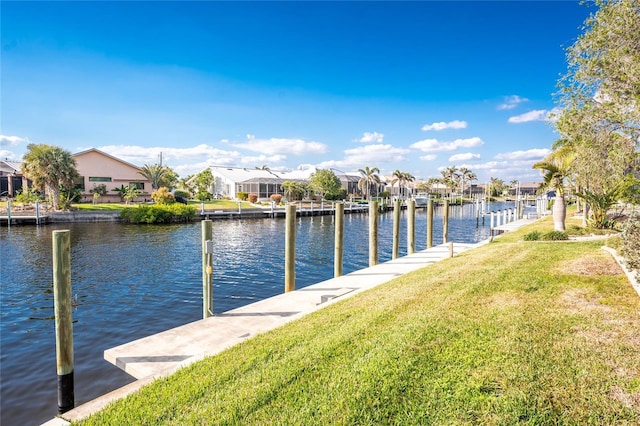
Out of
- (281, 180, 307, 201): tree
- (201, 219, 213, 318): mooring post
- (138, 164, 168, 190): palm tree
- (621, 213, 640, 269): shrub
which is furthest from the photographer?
(281, 180, 307, 201): tree

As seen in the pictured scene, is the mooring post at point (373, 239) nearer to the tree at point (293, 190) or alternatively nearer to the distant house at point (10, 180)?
the tree at point (293, 190)

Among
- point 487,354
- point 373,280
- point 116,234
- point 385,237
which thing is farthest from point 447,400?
point 116,234

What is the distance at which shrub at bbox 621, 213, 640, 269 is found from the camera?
7.00m

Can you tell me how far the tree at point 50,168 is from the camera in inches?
1496

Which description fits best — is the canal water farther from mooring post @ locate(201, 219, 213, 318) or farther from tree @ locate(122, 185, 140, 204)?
tree @ locate(122, 185, 140, 204)

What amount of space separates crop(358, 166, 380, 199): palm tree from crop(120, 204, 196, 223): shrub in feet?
171

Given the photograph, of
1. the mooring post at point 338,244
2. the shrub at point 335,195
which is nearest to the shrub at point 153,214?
the mooring post at point 338,244

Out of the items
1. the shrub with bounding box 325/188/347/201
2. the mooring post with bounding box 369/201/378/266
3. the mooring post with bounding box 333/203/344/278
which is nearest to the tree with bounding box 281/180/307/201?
the shrub with bounding box 325/188/347/201

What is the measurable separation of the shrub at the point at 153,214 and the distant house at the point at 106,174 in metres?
13.7

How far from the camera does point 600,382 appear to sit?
4113 mm

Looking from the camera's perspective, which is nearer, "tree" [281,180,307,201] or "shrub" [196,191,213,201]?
"shrub" [196,191,213,201]

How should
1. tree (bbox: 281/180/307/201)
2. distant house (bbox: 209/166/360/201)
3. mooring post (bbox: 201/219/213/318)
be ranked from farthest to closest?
1. distant house (bbox: 209/166/360/201)
2. tree (bbox: 281/180/307/201)
3. mooring post (bbox: 201/219/213/318)

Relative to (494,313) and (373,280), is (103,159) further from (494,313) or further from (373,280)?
(494,313)

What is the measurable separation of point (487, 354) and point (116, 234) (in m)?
30.0
